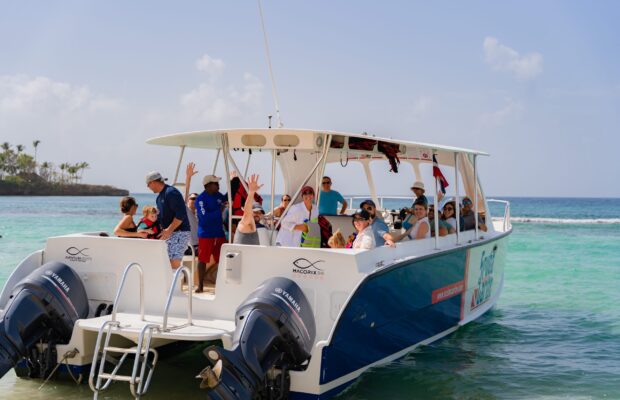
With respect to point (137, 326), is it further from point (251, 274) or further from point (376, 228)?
point (376, 228)

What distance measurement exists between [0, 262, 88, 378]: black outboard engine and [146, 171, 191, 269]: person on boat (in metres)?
0.92

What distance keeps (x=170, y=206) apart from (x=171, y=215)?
0.10 m

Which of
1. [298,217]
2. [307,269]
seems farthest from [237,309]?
[298,217]

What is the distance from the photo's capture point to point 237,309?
5.84 metres

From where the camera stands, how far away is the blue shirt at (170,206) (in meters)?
6.95

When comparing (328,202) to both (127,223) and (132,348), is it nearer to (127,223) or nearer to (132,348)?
(127,223)

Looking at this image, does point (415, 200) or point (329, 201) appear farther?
point (329, 201)

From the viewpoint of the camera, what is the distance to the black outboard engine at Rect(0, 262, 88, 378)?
602 cm

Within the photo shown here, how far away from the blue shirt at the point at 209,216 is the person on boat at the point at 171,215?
471mm

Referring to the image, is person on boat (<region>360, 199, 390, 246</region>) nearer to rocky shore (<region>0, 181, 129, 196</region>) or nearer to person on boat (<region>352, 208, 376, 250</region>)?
person on boat (<region>352, 208, 376, 250</region>)

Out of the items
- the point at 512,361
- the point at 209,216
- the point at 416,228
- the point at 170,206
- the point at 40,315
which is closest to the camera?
the point at 40,315

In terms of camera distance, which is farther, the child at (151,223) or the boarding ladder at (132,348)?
the child at (151,223)

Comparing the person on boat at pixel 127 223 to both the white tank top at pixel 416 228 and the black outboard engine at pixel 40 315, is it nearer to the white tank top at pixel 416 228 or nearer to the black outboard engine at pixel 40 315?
the black outboard engine at pixel 40 315

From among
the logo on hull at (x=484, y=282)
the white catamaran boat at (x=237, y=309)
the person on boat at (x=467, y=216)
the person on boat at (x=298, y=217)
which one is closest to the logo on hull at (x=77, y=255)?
the white catamaran boat at (x=237, y=309)
